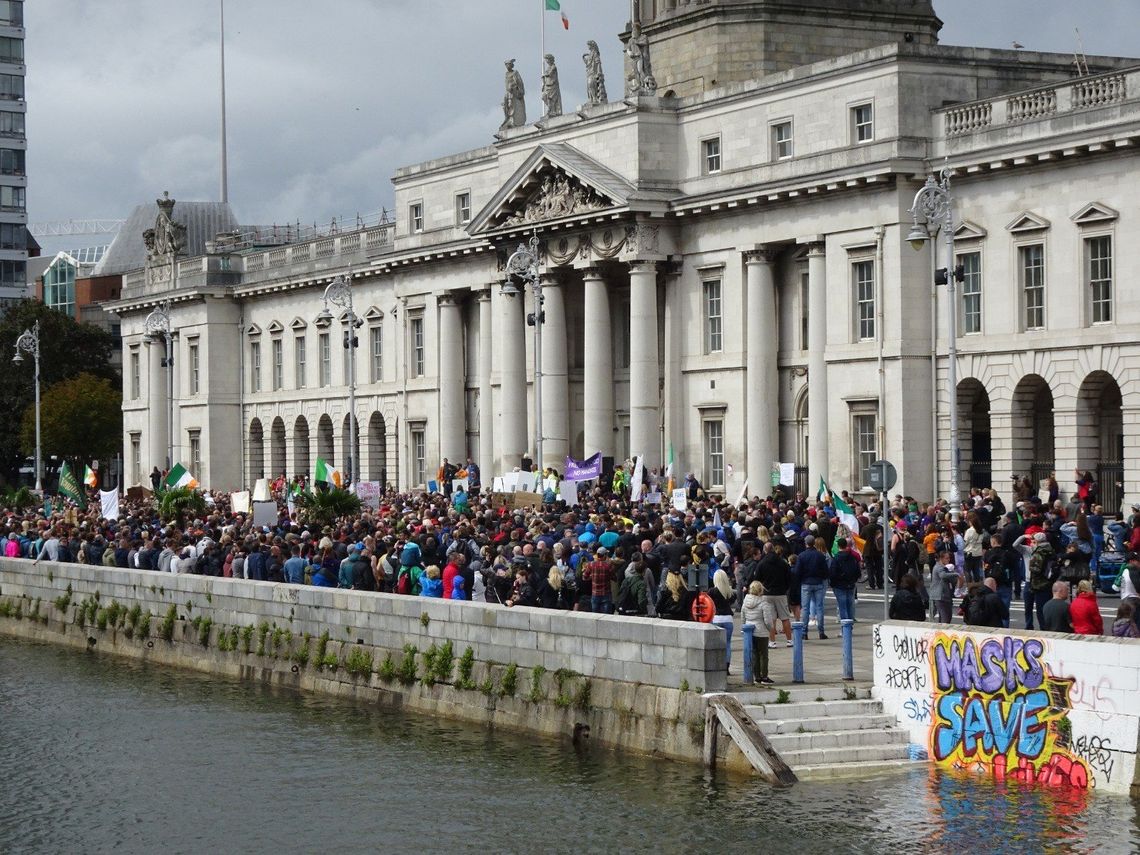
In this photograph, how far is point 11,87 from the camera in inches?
5000

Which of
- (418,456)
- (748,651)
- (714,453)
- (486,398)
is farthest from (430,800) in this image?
(418,456)

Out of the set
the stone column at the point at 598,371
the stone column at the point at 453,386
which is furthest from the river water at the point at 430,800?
the stone column at the point at 453,386

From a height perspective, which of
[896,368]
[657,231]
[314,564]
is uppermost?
[657,231]

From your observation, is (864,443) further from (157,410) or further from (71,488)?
(157,410)

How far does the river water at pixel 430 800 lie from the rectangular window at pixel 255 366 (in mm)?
59834

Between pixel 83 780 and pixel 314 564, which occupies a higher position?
pixel 314 564

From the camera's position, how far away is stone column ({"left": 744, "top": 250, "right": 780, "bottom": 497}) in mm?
59531

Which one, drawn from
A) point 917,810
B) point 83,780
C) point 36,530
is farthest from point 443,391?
point 917,810

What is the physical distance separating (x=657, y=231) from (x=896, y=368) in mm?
11191

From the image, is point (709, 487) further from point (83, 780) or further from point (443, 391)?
point (83, 780)

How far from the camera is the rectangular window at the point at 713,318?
62156 mm

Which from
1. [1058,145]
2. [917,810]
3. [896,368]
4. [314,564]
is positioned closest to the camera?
[917,810]

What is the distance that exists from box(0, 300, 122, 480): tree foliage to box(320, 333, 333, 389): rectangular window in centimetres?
2797

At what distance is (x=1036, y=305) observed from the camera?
51.2 m
